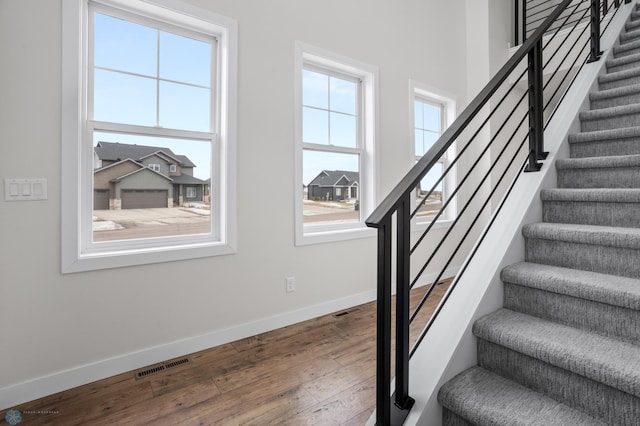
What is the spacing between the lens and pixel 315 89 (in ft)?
9.91

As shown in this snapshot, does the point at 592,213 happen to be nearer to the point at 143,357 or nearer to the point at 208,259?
the point at 208,259

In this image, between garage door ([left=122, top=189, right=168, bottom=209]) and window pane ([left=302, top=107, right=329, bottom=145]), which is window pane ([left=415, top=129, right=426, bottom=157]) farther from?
garage door ([left=122, top=189, right=168, bottom=209])

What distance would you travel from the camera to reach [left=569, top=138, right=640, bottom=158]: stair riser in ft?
5.70

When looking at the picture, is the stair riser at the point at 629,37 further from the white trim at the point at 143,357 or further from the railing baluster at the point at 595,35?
the white trim at the point at 143,357

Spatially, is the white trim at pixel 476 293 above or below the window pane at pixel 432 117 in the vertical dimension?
below

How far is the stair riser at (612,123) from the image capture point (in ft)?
6.14

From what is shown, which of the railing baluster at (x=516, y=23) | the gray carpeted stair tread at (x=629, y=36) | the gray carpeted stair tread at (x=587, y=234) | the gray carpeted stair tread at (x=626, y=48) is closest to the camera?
the gray carpeted stair tread at (x=587, y=234)

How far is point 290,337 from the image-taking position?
96.6 inches

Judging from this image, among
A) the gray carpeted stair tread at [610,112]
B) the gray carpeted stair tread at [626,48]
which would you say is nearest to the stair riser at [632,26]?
the gray carpeted stair tread at [626,48]

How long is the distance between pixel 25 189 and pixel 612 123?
3.39m

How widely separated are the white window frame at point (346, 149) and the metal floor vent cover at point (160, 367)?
1.18m

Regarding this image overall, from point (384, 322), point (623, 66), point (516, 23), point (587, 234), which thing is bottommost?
point (384, 322)

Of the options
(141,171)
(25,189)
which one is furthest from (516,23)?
(25,189)

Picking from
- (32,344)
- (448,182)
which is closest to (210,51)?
(32,344)
